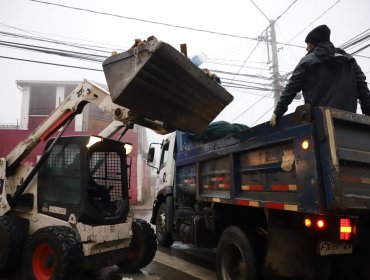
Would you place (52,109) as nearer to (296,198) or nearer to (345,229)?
(296,198)

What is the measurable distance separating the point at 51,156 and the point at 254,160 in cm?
328

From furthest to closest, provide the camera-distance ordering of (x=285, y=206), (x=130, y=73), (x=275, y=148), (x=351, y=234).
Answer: (x=130, y=73) < (x=275, y=148) < (x=285, y=206) < (x=351, y=234)

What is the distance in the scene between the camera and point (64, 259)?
13.6 ft

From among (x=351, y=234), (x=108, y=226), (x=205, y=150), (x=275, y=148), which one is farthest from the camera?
(x=205, y=150)

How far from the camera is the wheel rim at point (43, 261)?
4434 mm

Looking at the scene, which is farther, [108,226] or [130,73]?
[108,226]

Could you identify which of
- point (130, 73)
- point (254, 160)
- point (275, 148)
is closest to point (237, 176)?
point (254, 160)

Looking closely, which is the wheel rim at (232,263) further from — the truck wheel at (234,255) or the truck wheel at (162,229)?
the truck wheel at (162,229)

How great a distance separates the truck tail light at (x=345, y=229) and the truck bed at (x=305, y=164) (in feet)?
0.60

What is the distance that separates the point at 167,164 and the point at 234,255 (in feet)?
12.8

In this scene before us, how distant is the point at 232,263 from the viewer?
426 cm

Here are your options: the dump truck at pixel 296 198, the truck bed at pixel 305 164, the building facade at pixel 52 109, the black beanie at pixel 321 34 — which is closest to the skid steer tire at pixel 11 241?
the dump truck at pixel 296 198

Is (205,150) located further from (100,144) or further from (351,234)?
(351,234)

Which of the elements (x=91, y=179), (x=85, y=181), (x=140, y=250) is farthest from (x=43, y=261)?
(x=140, y=250)
